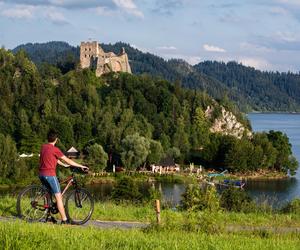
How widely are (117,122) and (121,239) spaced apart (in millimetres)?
Answer: 89205

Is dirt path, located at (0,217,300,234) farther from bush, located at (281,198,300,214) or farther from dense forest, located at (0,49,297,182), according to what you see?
dense forest, located at (0,49,297,182)

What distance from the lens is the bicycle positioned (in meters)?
10.3

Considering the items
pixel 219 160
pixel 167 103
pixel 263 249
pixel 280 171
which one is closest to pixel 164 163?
pixel 219 160

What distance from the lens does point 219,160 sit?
89500 mm

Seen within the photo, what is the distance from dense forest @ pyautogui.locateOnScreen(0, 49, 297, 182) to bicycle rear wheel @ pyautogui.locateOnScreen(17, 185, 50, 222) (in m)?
57.5

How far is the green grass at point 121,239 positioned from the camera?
7512 mm

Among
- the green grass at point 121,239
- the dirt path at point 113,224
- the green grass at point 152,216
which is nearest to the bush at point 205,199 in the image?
the green grass at point 152,216

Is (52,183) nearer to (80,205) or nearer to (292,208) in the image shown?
(80,205)

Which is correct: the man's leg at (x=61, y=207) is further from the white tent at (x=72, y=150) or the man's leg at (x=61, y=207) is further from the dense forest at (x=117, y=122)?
the white tent at (x=72, y=150)

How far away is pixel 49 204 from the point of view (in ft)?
33.7

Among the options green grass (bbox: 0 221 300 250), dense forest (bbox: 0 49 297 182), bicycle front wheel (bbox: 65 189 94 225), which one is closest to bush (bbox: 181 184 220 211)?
bicycle front wheel (bbox: 65 189 94 225)

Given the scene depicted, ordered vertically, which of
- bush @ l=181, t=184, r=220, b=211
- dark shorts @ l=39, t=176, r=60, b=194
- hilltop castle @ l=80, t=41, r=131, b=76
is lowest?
bush @ l=181, t=184, r=220, b=211

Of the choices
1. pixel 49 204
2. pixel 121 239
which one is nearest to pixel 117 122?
pixel 49 204

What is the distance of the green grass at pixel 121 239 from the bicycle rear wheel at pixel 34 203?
1.23 m
